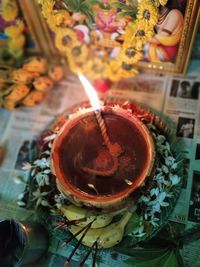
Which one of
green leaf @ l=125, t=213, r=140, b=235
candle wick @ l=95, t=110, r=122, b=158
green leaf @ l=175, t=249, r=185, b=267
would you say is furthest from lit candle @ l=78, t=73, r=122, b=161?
green leaf @ l=175, t=249, r=185, b=267

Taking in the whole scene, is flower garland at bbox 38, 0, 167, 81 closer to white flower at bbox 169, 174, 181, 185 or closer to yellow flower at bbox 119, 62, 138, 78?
yellow flower at bbox 119, 62, 138, 78

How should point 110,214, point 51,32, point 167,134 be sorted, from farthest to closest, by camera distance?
point 51,32 → point 167,134 → point 110,214

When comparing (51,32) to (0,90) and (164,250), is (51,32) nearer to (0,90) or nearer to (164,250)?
(0,90)

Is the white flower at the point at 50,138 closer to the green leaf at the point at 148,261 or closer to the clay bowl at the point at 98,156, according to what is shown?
the clay bowl at the point at 98,156

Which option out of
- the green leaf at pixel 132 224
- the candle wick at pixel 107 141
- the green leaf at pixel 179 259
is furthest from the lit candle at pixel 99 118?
the green leaf at pixel 179 259

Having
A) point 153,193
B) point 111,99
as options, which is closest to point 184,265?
point 153,193

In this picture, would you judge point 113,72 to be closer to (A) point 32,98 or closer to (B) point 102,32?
(B) point 102,32

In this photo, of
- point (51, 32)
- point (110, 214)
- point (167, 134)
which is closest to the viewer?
point (110, 214)
